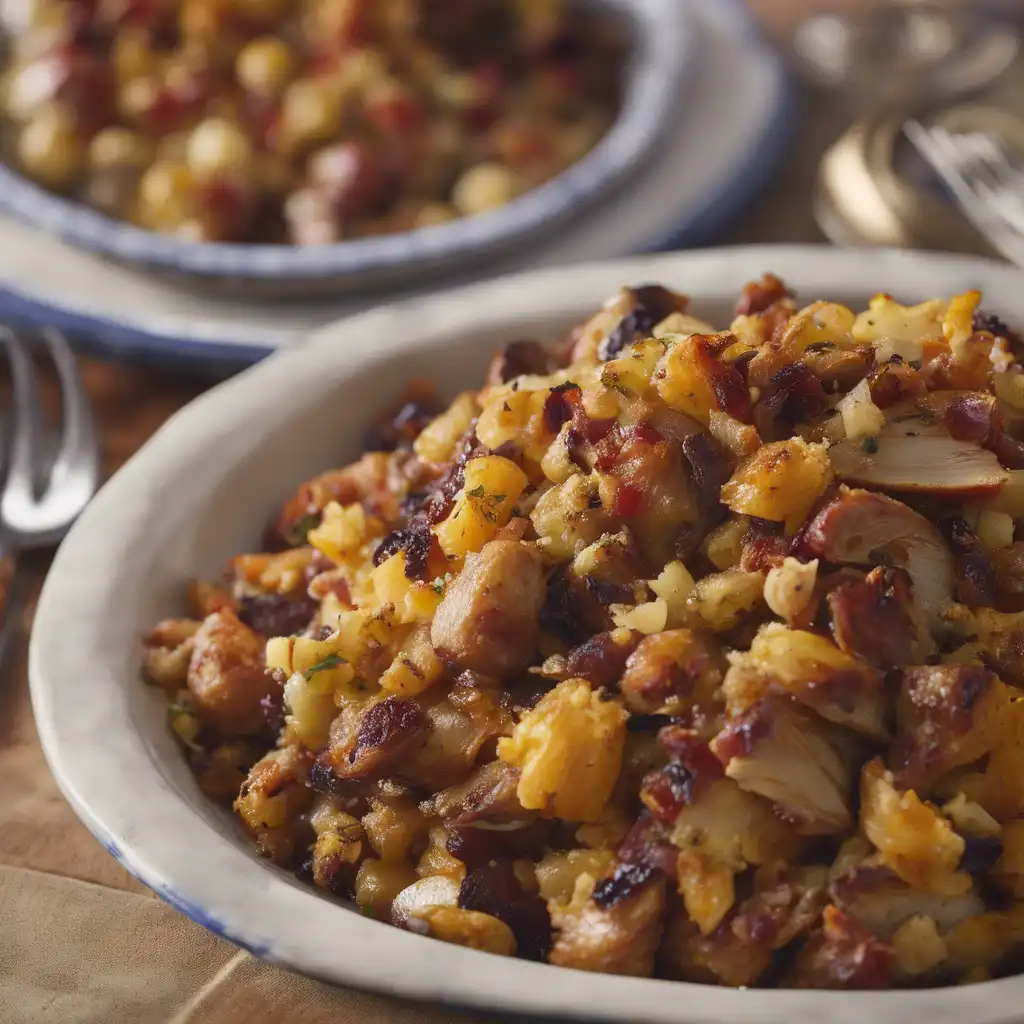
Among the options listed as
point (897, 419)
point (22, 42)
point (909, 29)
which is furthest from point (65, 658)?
point (909, 29)

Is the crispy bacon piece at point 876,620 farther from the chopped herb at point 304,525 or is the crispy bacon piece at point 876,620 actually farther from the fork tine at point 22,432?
the fork tine at point 22,432

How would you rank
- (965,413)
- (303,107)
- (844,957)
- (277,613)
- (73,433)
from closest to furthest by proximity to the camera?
(844,957) → (965,413) → (277,613) → (73,433) → (303,107)

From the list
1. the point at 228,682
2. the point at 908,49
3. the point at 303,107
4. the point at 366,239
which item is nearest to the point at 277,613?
the point at 228,682

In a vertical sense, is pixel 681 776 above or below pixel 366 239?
above

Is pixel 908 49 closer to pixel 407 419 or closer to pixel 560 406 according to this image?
pixel 407 419

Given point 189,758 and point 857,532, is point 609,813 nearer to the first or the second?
Result: point 857,532

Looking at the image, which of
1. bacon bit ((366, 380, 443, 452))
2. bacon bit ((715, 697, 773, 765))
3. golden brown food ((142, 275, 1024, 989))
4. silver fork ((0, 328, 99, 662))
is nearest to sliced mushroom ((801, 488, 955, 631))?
golden brown food ((142, 275, 1024, 989))

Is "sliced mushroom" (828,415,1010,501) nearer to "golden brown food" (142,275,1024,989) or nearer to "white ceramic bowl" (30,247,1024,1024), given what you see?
"golden brown food" (142,275,1024,989)
